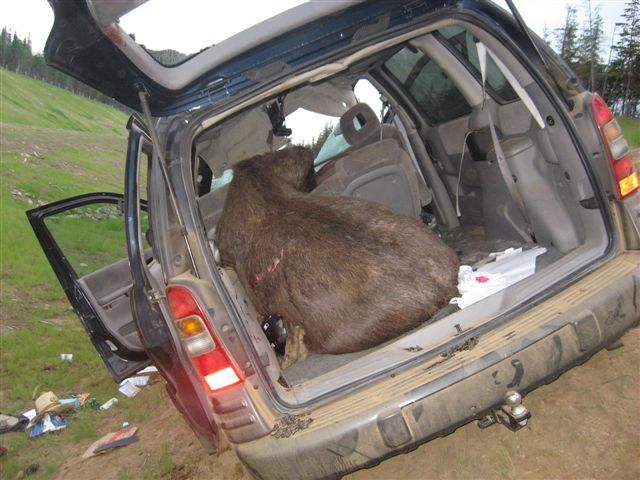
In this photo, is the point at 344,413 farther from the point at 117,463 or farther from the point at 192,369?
the point at 117,463

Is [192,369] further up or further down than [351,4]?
further down

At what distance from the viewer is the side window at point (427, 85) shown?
4332 mm

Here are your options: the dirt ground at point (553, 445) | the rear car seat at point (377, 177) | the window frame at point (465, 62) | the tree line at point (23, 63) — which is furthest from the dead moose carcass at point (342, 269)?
the tree line at point (23, 63)

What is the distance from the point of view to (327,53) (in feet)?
8.75

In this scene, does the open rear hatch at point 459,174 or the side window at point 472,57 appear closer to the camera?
the open rear hatch at point 459,174

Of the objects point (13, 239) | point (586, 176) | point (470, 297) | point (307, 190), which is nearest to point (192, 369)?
point (470, 297)

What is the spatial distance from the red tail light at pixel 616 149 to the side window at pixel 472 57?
2.52 feet

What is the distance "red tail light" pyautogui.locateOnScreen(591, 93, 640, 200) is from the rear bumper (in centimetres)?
66

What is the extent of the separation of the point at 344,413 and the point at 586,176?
1958 millimetres

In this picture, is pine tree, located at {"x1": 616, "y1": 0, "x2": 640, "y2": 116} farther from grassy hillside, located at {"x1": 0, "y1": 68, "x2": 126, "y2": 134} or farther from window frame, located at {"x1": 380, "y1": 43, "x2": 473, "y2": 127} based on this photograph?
grassy hillside, located at {"x1": 0, "y1": 68, "x2": 126, "y2": 134}

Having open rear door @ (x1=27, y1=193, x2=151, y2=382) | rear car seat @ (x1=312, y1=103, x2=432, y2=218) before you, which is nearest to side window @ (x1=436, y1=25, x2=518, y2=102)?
rear car seat @ (x1=312, y1=103, x2=432, y2=218)

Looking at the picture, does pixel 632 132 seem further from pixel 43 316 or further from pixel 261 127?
pixel 43 316

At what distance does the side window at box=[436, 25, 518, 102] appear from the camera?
3610mm

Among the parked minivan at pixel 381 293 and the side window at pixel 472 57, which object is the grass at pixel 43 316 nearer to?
the parked minivan at pixel 381 293
